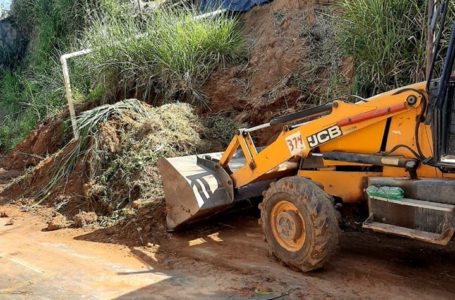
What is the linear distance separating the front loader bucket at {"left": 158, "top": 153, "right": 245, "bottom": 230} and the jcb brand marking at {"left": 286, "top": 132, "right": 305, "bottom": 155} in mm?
911

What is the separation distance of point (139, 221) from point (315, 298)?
2.74 m

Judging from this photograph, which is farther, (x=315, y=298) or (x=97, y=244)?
(x=97, y=244)

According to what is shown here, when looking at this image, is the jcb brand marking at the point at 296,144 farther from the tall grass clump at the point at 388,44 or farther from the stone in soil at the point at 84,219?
the stone in soil at the point at 84,219

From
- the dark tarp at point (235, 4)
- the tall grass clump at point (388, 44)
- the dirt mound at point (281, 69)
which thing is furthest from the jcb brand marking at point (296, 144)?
the dark tarp at point (235, 4)

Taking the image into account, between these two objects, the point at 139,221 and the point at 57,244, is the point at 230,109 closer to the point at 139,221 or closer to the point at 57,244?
the point at 139,221

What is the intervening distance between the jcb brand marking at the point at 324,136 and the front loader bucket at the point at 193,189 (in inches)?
44.3

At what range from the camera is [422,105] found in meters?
4.08

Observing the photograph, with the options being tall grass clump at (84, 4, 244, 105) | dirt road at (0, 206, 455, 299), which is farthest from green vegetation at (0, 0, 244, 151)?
dirt road at (0, 206, 455, 299)

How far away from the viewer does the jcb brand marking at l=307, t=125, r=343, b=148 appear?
456 centimetres

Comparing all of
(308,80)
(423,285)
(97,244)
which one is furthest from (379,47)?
(97,244)

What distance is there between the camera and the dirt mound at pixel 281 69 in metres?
7.89

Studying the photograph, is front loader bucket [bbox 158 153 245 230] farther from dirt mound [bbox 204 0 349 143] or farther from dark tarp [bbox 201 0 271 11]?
dark tarp [bbox 201 0 271 11]

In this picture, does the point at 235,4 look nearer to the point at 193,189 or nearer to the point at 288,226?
the point at 193,189

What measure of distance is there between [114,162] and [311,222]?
3.73m
